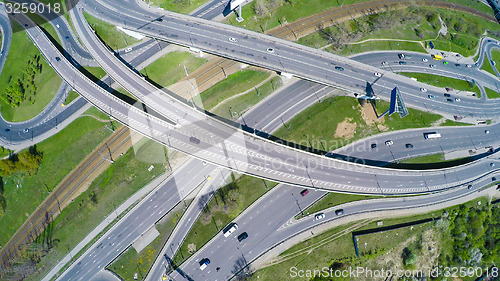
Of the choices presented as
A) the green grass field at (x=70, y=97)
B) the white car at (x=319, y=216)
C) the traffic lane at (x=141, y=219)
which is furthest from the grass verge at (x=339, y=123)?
the green grass field at (x=70, y=97)

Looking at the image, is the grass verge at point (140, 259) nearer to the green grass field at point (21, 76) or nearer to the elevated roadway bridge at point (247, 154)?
the elevated roadway bridge at point (247, 154)

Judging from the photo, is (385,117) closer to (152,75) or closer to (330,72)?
(330,72)

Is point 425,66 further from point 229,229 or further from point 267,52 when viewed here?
point 229,229

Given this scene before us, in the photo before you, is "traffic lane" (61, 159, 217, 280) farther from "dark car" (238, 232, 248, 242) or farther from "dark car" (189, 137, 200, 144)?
"dark car" (238, 232, 248, 242)

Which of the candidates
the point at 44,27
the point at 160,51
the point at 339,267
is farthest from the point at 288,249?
the point at 44,27

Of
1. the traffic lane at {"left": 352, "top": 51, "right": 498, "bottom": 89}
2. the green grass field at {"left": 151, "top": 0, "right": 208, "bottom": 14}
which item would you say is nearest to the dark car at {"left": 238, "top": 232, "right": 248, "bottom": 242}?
the traffic lane at {"left": 352, "top": 51, "right": 498, "bottom": 89}
